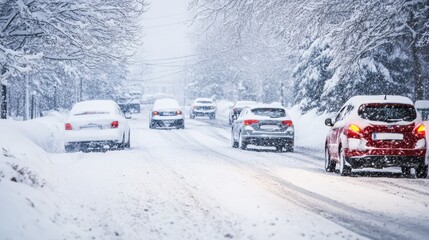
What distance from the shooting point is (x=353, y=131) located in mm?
12719

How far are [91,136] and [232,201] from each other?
10.3m

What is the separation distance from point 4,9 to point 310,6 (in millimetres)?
9580

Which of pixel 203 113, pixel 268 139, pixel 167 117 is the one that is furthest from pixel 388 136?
pixel 203 113

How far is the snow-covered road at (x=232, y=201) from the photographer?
22.8 ft

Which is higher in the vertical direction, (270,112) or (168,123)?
(270,112)

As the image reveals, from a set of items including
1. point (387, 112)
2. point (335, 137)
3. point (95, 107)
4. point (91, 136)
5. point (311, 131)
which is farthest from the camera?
point (311, 131)

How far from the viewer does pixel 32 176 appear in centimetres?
957

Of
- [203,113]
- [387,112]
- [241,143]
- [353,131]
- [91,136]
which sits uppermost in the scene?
[387,112]

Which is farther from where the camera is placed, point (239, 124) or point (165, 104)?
point (165, 104)

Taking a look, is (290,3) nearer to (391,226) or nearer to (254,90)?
(391,226)

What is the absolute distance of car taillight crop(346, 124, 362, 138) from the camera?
12.6 meters

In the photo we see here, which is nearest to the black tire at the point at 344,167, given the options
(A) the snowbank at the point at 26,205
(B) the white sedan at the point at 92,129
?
(A) the snowbank at the point at 26,205

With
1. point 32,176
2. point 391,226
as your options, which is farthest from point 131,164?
point 391,226

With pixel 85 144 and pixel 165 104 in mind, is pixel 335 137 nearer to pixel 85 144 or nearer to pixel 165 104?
pixel 85 144
